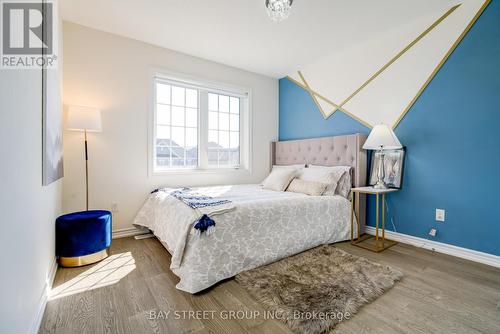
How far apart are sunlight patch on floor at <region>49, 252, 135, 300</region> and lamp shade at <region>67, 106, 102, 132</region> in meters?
1.37

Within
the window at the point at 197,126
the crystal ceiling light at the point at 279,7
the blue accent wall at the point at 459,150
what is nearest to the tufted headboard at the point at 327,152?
the blue accent wall at the point at 459,150

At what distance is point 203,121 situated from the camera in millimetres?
3602

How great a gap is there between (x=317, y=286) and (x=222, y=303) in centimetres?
72

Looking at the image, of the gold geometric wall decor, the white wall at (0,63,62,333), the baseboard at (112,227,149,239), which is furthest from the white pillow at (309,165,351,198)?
the white wall at (0,63,62,333)

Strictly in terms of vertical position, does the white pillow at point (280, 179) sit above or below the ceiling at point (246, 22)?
below

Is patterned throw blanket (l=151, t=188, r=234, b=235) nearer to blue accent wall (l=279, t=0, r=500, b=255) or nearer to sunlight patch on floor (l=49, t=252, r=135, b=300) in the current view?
sunlight patch on floor (l=49, t=252, r=135, b=300)

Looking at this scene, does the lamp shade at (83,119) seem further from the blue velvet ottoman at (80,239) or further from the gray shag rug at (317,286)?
the gray shag rug at (317,286)

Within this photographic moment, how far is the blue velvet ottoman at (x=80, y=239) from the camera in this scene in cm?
201

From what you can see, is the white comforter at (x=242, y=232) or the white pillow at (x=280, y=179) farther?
the white pillow at (x=280, y=179)

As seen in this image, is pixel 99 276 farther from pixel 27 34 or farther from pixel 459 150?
pixel 459 150

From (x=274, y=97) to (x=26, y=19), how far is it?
359cm

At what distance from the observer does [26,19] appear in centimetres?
123

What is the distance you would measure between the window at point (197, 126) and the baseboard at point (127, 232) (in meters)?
0.82

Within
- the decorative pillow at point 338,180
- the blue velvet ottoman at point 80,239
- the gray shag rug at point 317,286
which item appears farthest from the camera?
the decorative pillow at point 338,180
